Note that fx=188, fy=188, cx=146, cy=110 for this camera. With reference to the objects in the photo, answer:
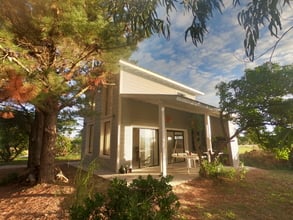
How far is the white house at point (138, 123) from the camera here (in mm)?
9961

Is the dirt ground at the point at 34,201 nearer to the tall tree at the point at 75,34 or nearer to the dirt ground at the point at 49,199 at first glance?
the dirt ground at the point at 49,199

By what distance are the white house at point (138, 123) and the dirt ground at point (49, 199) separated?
5.78 feet

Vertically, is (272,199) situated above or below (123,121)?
below

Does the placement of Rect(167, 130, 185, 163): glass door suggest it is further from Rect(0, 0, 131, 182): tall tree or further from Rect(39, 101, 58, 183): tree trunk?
Rect(39, 101, 58, 183): tree trunk

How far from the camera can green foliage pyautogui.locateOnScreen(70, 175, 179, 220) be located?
9.77 ft

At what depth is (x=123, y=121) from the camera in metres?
10.4

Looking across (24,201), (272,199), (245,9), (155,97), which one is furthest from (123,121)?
(245,9)

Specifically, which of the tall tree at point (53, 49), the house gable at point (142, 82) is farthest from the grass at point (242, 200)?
the house gable at point (142, 82)

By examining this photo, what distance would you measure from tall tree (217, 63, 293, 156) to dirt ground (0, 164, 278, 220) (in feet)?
12.5

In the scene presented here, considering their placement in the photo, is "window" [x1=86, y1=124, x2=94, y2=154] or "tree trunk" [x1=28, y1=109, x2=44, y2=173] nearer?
"tree trunk" [x1=28, y1=109, x2=44, y2=173]

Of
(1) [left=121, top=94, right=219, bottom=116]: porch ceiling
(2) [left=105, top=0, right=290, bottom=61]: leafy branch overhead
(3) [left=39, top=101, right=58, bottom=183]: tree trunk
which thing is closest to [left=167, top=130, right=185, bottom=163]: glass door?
(1) [left=121, top=94, right=219, bottom=116]: porch ceiling

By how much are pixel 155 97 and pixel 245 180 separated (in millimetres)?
5740

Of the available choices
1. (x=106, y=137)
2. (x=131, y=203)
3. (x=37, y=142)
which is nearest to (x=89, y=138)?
(x=106, y=137)

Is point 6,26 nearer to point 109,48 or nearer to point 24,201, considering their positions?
point 109,48
